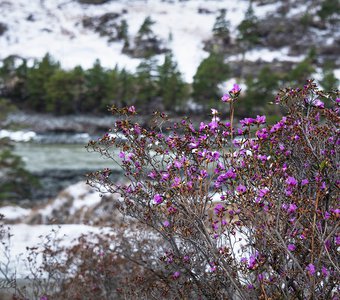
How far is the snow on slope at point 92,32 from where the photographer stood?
5406cm

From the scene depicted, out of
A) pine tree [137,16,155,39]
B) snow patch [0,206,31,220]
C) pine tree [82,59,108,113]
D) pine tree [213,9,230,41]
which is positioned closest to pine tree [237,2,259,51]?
pine tree [213,9,230,41]

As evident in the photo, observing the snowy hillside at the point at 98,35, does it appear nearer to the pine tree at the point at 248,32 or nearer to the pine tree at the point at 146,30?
the pine tree at the point at 146,30

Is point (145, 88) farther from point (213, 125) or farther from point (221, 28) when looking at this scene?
point (213, 125)

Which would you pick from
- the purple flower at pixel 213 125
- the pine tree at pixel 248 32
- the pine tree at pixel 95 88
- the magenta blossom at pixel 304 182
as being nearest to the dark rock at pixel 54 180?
the purple flower at pixel 213 125

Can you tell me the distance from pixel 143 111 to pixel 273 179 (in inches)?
1419

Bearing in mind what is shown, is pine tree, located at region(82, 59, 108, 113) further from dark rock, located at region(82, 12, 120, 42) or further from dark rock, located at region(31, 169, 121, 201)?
dark rock, located at region(82, 12, 120, 42)

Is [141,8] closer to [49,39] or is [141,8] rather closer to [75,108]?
[49,39]

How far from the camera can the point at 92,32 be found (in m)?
65.4

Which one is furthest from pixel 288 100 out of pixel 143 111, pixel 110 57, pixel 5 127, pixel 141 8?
pixel 141 8

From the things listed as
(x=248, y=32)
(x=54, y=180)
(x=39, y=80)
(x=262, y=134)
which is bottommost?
(x=39, y=80)

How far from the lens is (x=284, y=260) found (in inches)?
89.2

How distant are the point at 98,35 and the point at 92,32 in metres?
1.98

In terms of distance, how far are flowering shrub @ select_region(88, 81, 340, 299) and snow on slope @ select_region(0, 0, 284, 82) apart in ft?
139

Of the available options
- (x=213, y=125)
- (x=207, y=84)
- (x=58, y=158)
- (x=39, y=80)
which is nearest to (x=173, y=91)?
(x=207, y=84)
